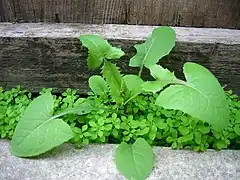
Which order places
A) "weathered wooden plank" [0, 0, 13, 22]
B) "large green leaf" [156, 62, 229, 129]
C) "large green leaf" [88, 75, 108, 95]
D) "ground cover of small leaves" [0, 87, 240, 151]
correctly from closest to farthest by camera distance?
"large green leaf" [156, 62, 229, 129] → "ground cover of small leaves" [0, 87, 240, 151] → "large green leaf" [88, 75, 108, 95] → "weathered wooden plank" [0, 0, 13, 22]

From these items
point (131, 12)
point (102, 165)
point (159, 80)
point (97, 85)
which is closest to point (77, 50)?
point (97, 85)

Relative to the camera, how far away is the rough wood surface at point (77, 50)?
1.80m

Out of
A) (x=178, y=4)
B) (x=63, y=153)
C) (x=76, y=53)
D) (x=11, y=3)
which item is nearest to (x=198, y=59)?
(x=178, y=4)

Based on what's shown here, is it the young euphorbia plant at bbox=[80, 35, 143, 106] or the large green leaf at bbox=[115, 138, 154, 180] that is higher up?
the young euphorbia plant at bbox=[80, 35, 143, 106]

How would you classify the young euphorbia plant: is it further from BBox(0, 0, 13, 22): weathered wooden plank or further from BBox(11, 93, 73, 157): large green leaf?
BBox(0, 0, 13, 22): weathered wooden plank

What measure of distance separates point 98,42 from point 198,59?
1.62 feet

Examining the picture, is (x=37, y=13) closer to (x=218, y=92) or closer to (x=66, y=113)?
(x=66, y=113)

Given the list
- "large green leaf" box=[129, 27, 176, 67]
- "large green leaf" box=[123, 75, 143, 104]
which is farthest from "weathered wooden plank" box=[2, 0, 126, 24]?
"large green leaf" box=[123, 75, 143, 104]

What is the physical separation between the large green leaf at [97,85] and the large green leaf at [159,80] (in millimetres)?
274

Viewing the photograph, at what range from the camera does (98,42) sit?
1.63 meters

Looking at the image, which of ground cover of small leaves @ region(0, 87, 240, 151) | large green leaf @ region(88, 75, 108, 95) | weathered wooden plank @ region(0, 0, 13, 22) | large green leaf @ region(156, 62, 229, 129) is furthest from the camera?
weathered wooden plank @ region(0, 0, 13, 22)

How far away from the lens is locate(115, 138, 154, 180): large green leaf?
56.4 inches

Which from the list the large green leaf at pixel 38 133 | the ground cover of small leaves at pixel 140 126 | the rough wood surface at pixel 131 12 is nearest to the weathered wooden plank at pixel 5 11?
the rough wood surface at pixel 131 12

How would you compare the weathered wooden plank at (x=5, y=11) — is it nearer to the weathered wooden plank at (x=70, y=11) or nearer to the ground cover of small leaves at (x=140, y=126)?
the weathered wooden plank at (x=70, y=11)
